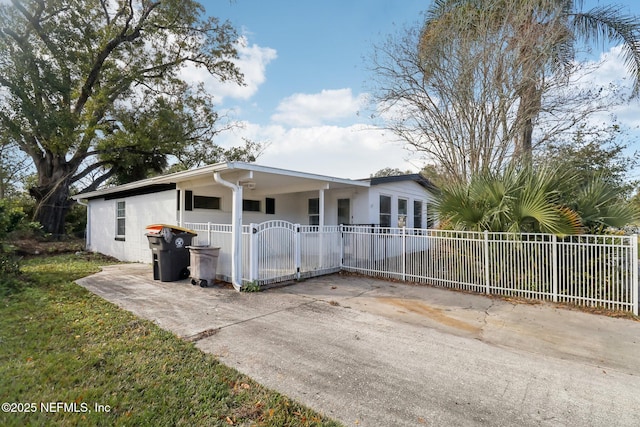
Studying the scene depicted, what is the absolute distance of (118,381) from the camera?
2.86 m

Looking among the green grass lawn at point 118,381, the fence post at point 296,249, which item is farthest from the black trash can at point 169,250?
the green grass lawn at point 118,381

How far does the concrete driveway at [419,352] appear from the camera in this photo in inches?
100

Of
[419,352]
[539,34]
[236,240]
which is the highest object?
[539,34]

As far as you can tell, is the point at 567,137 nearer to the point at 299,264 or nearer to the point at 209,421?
the point at 299,264

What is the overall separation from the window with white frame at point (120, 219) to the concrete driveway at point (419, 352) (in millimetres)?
6164

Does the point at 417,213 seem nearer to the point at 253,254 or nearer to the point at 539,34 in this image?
the point at 539,34

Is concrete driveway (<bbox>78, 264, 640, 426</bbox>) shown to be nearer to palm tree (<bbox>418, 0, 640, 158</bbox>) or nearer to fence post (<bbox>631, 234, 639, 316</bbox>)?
fence post (<bbox>631, 234, 639, 316</bbox>)

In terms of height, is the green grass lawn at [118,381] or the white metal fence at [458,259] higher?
the white metal fence at [458,259]

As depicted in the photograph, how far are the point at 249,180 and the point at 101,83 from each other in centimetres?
1522


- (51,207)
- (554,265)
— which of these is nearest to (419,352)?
(554,265)

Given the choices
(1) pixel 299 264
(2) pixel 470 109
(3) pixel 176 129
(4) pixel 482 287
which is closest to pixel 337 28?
(2) pixel 470 109

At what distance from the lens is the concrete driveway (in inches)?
100

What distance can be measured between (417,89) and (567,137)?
4610 mm

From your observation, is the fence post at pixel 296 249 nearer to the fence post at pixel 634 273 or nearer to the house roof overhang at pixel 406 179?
the house roof overhang at pixel 406 179
